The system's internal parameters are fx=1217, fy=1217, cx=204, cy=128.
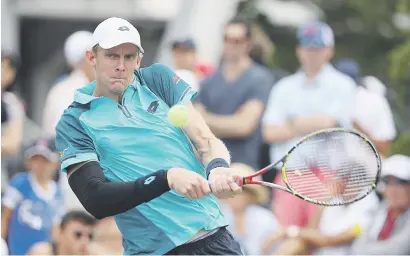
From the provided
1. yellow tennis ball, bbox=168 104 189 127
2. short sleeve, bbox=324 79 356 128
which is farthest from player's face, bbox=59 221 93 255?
yellow tennis ball, bbox=168 104 189 127

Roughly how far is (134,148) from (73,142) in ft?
1.01

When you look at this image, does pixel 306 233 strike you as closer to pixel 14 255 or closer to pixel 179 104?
pixel 14 255

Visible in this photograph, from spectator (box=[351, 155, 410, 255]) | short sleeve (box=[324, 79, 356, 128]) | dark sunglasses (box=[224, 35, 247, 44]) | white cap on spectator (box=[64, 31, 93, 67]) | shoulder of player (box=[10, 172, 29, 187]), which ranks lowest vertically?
shoulder of player (box=[10, 172, 29, 187])

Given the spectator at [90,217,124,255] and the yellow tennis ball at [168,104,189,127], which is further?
the spectator at [90,217,124,255]

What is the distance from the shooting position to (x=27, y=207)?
34.8 ft

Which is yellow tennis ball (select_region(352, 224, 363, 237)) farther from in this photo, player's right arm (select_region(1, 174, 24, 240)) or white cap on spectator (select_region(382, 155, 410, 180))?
player's right arm (select_region(1, 174, 24, 240))

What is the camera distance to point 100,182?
19.5ft

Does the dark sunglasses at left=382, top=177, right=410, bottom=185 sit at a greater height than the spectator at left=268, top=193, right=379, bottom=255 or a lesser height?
greater

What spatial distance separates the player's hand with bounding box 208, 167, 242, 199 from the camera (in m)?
5.76

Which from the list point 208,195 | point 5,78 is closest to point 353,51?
point 5,78

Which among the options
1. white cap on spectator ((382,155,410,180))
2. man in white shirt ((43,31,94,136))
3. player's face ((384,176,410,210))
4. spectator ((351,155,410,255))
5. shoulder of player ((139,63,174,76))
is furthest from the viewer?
man in white shirt ((43,31,94,136))

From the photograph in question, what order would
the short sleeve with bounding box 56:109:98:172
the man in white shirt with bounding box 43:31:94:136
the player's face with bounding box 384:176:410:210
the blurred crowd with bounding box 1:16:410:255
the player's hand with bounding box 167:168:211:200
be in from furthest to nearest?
1. the man in white shirt with bounding box 43:31:94:136
2. the blurred crowd with bounding box 1:16:410:255
3. the player's face with bounding box 384:176:410:210
4. the short sleeve with bounding box 56:109:98:172
5. the player's hand with bounding box 167:168:211:200

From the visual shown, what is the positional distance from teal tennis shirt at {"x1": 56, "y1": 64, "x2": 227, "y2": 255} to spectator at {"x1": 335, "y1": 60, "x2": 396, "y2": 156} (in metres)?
4.36

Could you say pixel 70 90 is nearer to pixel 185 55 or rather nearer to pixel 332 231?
pixel 185 55
